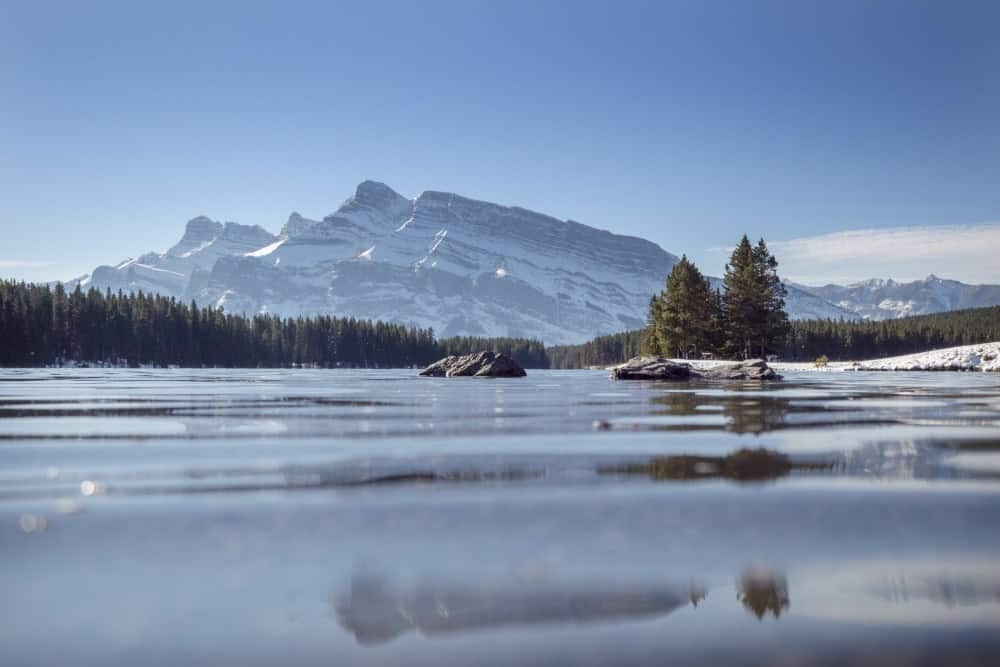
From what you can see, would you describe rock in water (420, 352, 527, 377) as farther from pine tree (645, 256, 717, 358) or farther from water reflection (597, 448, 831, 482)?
water reflection (597, 448, 831, 482)

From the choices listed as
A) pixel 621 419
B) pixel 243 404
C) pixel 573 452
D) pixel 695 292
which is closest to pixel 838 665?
pixel 573 452

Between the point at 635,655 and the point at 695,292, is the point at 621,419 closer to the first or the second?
the point at 635,655

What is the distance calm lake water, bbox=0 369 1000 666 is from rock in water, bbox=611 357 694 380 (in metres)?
41.0

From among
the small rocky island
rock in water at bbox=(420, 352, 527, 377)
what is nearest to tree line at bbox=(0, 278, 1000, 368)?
rock in water at bbox=(420, 352, 527, 377)

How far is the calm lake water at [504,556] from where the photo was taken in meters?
4.24

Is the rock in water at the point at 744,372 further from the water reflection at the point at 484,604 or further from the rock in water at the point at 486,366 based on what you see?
the water reflection at the point at 484,604

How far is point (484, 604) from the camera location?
4.79 m

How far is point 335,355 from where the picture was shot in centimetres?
18712

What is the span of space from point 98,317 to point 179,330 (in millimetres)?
17041

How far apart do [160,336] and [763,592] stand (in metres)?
155

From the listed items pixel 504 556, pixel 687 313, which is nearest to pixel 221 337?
pixel 687 313

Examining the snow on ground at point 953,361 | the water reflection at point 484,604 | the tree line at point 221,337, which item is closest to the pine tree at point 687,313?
the tree line at point 221,337

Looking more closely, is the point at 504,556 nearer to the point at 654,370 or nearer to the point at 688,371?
the point at 654,370

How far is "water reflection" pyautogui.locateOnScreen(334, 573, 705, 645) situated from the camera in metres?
4.52
